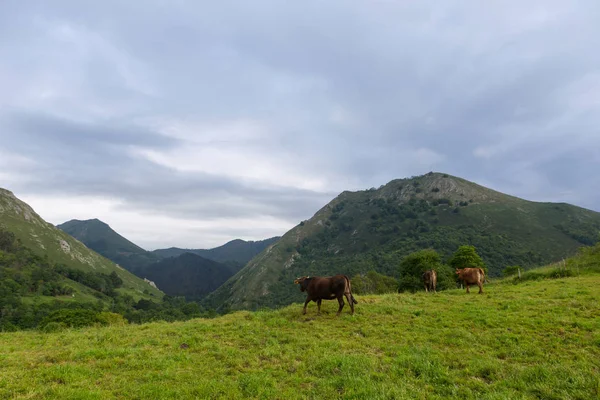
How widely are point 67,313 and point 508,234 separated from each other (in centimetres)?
20621

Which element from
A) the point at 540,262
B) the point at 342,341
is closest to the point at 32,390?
the point at 342,341

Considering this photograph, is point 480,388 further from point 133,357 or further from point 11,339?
point 11,339

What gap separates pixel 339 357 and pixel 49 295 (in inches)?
7996

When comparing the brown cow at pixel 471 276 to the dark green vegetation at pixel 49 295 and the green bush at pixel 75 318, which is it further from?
the dark green vegetation at pixel 49 295

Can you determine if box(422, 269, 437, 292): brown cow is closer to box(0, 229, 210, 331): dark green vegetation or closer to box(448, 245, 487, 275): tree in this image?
box(448, 245, 487, 275): tree

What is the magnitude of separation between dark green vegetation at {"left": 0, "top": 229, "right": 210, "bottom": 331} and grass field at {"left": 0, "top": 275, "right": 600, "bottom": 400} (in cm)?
10859

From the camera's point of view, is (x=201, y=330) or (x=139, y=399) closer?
(x=139, y=399)

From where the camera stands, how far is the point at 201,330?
1558 cm

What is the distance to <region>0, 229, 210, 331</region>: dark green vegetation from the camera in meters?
120

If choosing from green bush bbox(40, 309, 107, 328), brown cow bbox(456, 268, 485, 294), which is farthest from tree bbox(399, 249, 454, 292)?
green bush bbox(40, 309, 107, 328)

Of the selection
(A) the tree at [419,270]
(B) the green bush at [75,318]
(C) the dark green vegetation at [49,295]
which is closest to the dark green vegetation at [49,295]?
(C) the dark green vegetation at [49,295]

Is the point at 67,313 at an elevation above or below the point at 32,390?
below

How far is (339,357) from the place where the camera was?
35.3ft

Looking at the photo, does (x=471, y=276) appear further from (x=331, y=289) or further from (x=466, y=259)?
(x=466, y=259)
